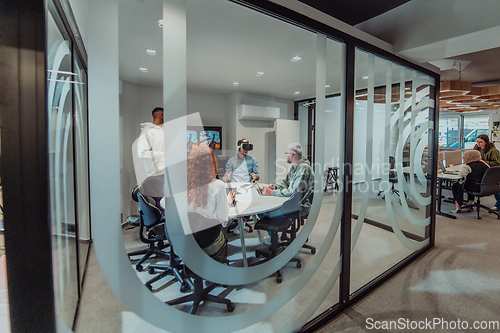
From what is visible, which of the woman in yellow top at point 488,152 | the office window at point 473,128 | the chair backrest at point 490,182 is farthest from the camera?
the office window at point 473,128

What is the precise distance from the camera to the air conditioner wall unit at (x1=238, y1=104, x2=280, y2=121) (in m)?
1.55

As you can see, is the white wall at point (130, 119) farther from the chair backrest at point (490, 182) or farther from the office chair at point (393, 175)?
the chair backrest at point (490, 182)

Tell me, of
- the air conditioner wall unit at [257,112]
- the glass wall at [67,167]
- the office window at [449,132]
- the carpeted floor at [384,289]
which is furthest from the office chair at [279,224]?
the office window at [449,132]

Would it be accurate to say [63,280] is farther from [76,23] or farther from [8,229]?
[76,23]

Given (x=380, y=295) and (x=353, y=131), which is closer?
(x=353, y=131)

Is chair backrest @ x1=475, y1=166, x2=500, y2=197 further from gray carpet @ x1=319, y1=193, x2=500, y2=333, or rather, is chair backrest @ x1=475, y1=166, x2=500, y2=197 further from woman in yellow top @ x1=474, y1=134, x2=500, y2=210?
gray carpet @ x1=319, y1=193, x2=500, y2=333

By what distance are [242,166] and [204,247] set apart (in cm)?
53

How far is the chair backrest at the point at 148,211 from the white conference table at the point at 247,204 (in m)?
0.43

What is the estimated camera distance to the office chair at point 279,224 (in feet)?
5.48

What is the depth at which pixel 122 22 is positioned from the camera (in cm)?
105

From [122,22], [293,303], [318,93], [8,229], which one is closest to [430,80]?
[318,93]

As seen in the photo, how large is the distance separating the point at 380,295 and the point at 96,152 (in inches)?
105

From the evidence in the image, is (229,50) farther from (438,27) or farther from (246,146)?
(438,27)

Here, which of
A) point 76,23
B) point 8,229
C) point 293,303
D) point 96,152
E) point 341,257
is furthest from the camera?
point 341,257
